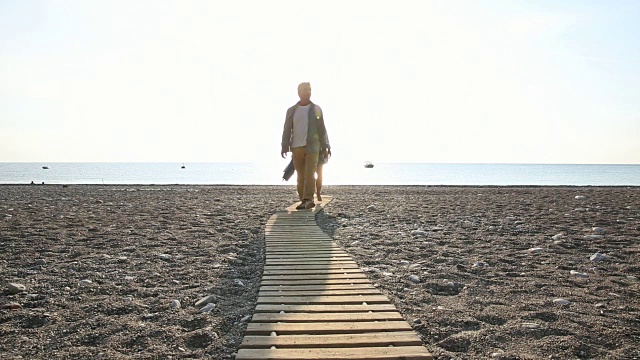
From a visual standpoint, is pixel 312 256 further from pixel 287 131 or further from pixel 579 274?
pixel 287 131

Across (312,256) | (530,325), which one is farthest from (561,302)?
(312,256)

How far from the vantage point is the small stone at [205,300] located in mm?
4734

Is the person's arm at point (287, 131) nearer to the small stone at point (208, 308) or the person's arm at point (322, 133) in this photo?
the person's arm at point (322, 133)

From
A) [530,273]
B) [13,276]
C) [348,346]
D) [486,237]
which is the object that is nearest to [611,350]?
[348,346]

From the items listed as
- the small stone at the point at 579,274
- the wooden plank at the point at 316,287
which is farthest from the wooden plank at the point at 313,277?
the small stone at the point at 579,274

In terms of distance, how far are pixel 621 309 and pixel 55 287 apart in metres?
6.30

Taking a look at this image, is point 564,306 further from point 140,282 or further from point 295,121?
point 295,121

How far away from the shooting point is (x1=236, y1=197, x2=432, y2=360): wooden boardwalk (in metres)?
3.29

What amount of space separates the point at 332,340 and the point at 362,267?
116 inches

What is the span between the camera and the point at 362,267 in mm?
6371

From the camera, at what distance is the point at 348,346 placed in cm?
341

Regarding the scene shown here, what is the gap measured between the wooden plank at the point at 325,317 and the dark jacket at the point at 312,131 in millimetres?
7366

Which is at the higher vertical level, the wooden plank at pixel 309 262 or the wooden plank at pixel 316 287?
the wooden plank at pixel 309 262

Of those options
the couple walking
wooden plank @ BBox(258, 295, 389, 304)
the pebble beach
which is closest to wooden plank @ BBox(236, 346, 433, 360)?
the pebble beach
